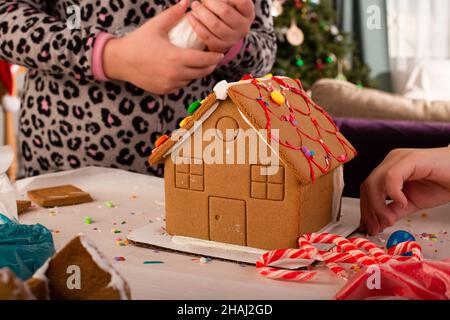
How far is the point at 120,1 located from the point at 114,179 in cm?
40

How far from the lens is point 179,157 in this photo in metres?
0.85

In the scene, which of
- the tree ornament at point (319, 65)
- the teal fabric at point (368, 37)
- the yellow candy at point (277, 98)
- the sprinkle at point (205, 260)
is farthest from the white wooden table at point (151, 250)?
the teal fabric at point (368, 37)

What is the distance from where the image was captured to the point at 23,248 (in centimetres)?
72

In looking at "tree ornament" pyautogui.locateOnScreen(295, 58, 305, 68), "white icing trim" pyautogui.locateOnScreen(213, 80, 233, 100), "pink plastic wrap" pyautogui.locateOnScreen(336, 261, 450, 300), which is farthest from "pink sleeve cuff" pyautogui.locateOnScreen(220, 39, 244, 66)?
"tree ornament" pyautogui.locateOnScreen(295, 58, 305, 68)

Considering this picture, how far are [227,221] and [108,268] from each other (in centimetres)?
30

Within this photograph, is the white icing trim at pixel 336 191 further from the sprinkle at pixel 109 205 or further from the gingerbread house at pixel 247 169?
the sprinkle at pixel 109 205

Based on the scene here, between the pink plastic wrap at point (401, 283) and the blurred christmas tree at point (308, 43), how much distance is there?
3520mm

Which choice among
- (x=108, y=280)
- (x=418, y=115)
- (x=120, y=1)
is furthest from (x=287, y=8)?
(x=108, y=280)

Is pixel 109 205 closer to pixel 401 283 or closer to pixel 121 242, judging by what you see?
pixel 121 242

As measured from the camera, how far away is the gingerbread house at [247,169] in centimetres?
79

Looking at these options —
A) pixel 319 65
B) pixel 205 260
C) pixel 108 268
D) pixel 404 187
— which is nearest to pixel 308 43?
pixel 319 65

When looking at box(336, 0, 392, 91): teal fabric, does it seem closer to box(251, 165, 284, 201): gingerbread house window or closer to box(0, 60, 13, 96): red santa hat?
box(0, 60, 13, 96): red santa hat

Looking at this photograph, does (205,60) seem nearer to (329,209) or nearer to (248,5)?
(248,5)

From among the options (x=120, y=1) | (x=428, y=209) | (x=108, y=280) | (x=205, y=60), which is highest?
(x=120, y=1)
